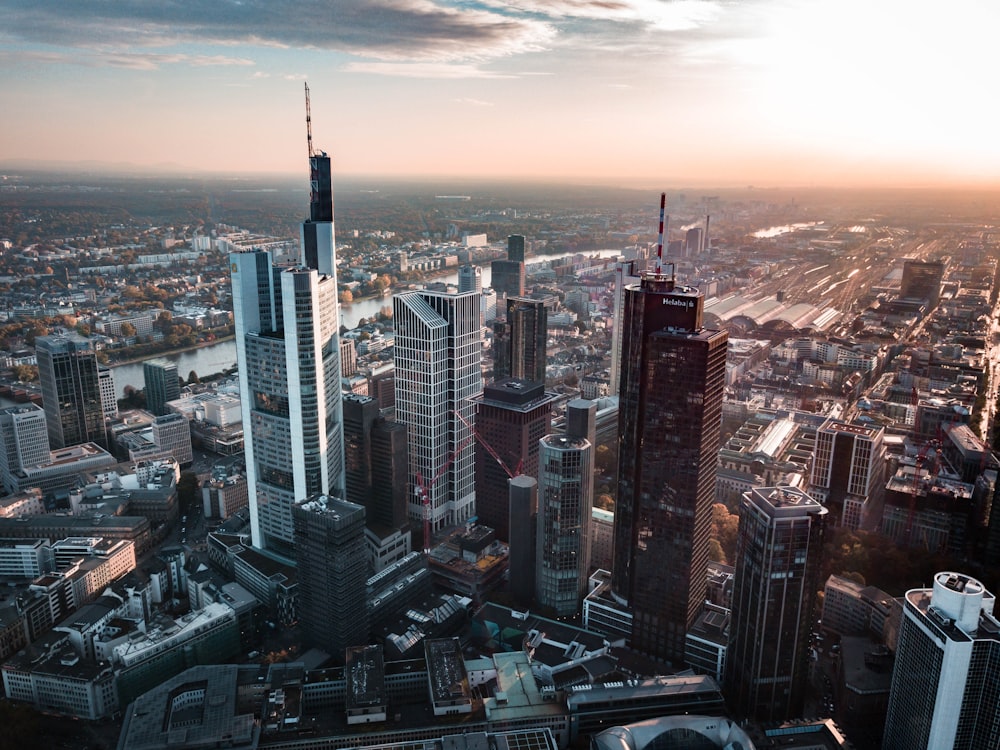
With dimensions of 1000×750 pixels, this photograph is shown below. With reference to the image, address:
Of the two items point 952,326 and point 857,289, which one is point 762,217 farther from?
point 952,326

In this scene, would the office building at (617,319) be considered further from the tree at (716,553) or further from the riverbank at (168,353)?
the riverbank at (168,353)

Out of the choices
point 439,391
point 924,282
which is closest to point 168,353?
point 439,391

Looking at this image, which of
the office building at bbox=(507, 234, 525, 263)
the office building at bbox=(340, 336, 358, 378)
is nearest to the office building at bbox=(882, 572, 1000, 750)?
the office building at bbox=(340, 336, 358, 378)

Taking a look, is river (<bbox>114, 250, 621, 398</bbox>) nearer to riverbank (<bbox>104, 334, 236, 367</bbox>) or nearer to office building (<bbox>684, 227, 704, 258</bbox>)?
riverbank (<bbox>104, 334, 236, 367</bbox>)

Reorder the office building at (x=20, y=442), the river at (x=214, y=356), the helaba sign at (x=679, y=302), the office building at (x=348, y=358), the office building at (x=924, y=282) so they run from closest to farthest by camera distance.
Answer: the helaba sign at (x=679, y=302) → the office building at (x=20, y=442) → the office building at (x=924, y=282) → the office building at (x=348, y=358) → the river at (x=214, y=356)

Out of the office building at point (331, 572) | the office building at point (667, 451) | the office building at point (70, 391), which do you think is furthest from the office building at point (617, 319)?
the office building at point (70, 391)

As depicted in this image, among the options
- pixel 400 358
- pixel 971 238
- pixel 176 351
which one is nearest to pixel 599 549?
pixel 400 358
